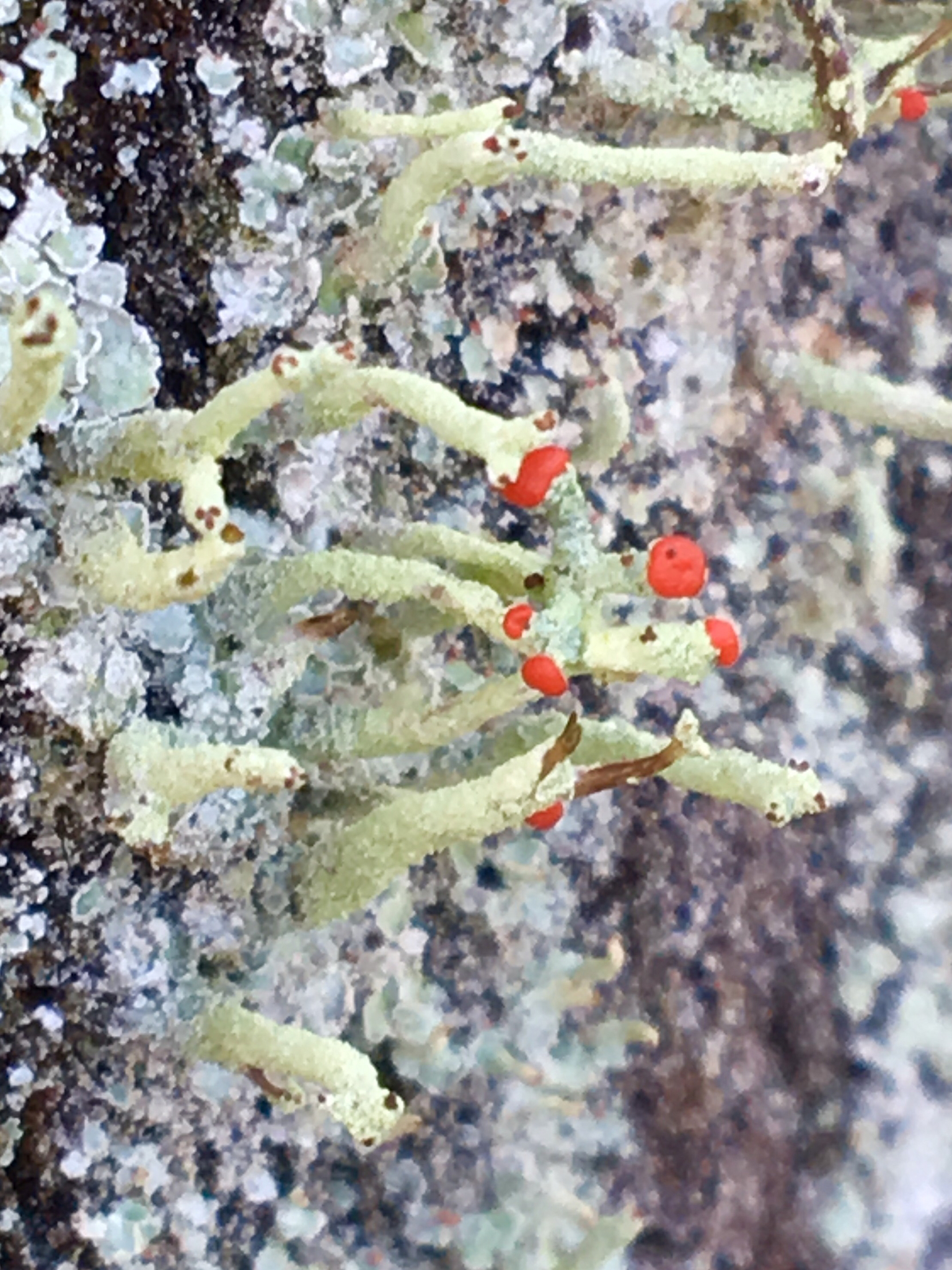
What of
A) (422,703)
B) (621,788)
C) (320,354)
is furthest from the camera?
(621,788)

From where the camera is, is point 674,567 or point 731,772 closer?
point 674,567

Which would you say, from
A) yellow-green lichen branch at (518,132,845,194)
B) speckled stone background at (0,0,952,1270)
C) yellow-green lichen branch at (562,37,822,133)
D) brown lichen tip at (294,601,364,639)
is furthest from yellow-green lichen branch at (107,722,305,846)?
yellow-green lichen branch at (562,37,822,133)

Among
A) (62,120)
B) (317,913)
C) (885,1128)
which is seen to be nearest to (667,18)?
(62,120)

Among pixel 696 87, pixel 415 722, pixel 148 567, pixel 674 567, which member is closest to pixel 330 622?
pixel 415 722

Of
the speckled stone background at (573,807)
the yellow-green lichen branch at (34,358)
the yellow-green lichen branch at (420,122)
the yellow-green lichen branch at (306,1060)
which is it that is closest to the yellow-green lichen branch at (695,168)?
the yellow-green lichen branch at (420,122)

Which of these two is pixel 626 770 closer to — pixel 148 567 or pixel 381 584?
pixel 381 584

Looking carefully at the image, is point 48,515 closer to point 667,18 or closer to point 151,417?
point 151,417
